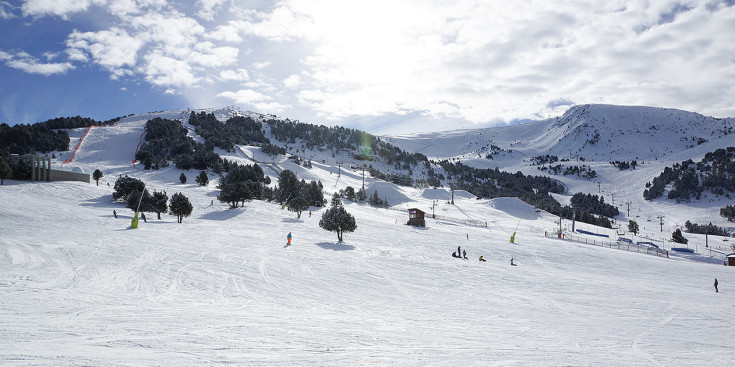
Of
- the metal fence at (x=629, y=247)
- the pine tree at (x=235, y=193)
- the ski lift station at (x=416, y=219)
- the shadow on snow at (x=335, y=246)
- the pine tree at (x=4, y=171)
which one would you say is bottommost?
the metal fence at (x=629, y=247)

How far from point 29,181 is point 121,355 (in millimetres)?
58984

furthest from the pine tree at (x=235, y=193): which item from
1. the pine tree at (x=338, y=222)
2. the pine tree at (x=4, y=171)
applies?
the pine tree at (x=4, y=171)

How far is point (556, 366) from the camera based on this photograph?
37.8 feet

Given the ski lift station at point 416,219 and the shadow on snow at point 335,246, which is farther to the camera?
the ski lift station at point 416,219

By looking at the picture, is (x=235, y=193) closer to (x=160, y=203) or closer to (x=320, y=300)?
(x=160, y=203)

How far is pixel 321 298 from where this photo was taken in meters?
18.3

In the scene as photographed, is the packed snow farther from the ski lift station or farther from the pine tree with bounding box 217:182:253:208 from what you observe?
the ski lift station

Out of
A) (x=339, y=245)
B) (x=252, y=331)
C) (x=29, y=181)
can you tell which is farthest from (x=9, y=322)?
(x=29, y=181)

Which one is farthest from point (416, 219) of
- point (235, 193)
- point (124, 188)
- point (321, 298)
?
point (124, 188)

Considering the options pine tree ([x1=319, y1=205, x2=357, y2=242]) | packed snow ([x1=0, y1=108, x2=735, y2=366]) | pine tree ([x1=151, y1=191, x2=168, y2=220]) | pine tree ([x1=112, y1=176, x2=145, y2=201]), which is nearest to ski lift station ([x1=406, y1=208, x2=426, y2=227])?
packed snow ([x1=0, y1=108, x2=735, y2=366])

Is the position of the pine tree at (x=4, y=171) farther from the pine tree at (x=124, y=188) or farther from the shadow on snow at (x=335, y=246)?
the shadow on snow at (x=335, y=246)

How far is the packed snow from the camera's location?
35.5 ft

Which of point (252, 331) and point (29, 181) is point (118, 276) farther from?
point (29, 181)

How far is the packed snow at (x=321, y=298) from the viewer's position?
10.8 meters
